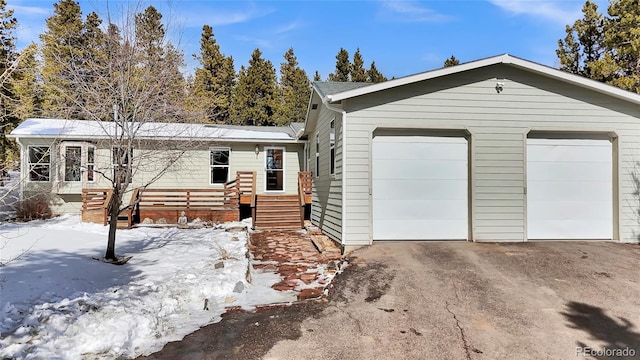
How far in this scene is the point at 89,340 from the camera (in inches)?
136

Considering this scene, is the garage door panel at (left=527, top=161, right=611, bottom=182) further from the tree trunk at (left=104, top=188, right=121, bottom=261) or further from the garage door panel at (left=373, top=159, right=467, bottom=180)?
the tree trunk at (left=104, top=188, right=121, bottom=261)

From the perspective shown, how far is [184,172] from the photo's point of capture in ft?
43.0

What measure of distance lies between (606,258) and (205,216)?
33.9 feet

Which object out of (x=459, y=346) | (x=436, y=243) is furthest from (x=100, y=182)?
(x=459, y=346)

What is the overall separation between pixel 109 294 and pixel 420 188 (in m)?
5.85

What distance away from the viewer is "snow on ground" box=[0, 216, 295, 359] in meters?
3.44

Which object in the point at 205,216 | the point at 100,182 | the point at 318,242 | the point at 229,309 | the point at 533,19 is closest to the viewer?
the point at 229,309

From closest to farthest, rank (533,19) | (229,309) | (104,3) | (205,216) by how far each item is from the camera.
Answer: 1. (229,309)
2. (104,3)
3. (533,19)
4. (205,216)

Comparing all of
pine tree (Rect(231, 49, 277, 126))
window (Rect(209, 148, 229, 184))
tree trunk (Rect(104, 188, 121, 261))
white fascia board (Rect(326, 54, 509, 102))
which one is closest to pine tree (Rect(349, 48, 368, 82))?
pine tree (Rect(231, 49, 277, 126))

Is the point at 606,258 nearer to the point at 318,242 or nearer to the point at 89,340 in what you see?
the point at 318,242

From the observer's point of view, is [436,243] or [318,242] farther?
[318,242]

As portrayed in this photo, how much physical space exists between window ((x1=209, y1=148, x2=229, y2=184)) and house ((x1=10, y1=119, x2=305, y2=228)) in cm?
4

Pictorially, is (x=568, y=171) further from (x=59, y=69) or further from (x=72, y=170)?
(x=72, y=170)

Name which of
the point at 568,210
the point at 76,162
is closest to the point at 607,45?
the point at 568,210
